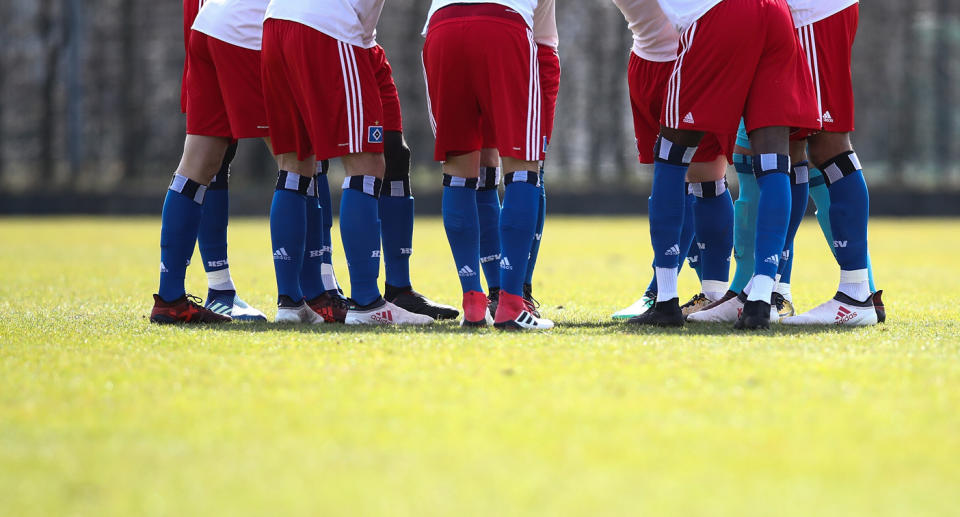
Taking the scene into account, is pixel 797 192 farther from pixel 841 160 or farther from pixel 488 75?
pixel 488 75

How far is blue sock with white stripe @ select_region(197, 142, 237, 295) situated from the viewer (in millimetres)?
6180

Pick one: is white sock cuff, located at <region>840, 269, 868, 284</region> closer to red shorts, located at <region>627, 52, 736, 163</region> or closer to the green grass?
the green grass

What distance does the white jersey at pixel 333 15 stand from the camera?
5445 millimetres

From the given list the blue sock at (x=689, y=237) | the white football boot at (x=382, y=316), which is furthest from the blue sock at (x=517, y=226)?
the blue sock at (x=689, y=237)

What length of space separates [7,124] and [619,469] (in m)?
36.7

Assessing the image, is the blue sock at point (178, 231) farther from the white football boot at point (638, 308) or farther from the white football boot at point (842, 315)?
the white football boot at point (842, 315)

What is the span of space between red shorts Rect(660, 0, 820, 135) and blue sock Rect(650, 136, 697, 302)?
174mm

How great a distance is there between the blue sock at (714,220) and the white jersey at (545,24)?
1.16m

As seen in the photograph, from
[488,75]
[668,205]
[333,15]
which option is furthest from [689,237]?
[333,15]

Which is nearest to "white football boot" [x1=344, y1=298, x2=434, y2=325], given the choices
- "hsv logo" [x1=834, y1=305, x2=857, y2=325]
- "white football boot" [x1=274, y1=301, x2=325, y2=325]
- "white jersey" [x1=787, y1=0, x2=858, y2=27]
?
"white football boot" [x1=274, y1=301, x2=325, y2=325]

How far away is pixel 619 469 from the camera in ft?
8.64

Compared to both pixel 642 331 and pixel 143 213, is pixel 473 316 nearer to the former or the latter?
pixel 642 331

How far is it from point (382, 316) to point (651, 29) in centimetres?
207

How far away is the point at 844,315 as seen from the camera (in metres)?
5.58
